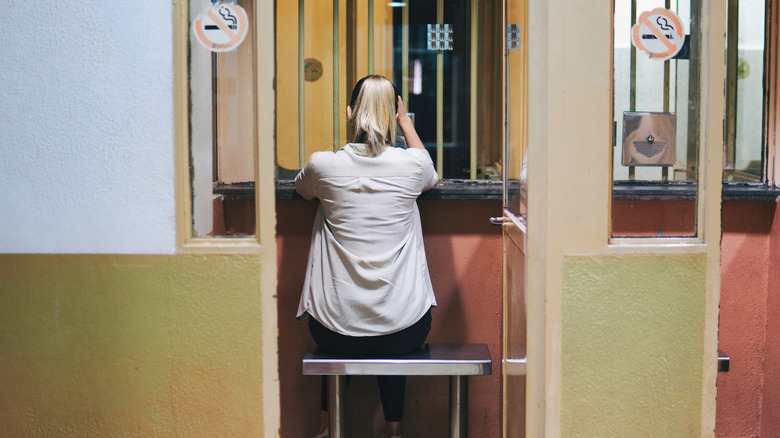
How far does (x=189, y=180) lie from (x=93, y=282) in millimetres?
485

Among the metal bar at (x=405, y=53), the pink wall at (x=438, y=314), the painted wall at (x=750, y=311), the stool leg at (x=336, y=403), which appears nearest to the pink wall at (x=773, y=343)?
the painted wall at (x=750, y=311)

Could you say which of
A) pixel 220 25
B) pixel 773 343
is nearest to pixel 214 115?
pixel 220 25

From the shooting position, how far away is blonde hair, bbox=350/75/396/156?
324cm

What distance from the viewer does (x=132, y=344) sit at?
275 cm

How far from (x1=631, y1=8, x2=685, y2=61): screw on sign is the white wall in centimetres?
158

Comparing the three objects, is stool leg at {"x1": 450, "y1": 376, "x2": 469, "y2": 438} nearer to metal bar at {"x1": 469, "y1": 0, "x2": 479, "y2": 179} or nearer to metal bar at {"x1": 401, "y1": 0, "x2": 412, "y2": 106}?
metal bar at {"x1": 469, "y1": 0, "x2": 479, "y2": 179}

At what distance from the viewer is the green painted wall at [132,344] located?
2711 millimetres

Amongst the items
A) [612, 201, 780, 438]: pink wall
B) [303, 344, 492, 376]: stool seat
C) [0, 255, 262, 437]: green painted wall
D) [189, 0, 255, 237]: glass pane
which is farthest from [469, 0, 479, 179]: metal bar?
[0, 255, 262, 437]: green painted wall

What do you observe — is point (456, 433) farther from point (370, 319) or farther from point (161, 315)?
point (161, 315)

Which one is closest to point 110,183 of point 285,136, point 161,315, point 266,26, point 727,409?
point 161,315

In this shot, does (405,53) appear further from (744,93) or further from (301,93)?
(744,93)

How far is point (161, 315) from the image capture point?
8.95ft

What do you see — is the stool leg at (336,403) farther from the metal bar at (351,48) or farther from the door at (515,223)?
the metal bar at (351,48)

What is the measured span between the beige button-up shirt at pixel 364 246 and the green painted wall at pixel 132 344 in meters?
0.57
